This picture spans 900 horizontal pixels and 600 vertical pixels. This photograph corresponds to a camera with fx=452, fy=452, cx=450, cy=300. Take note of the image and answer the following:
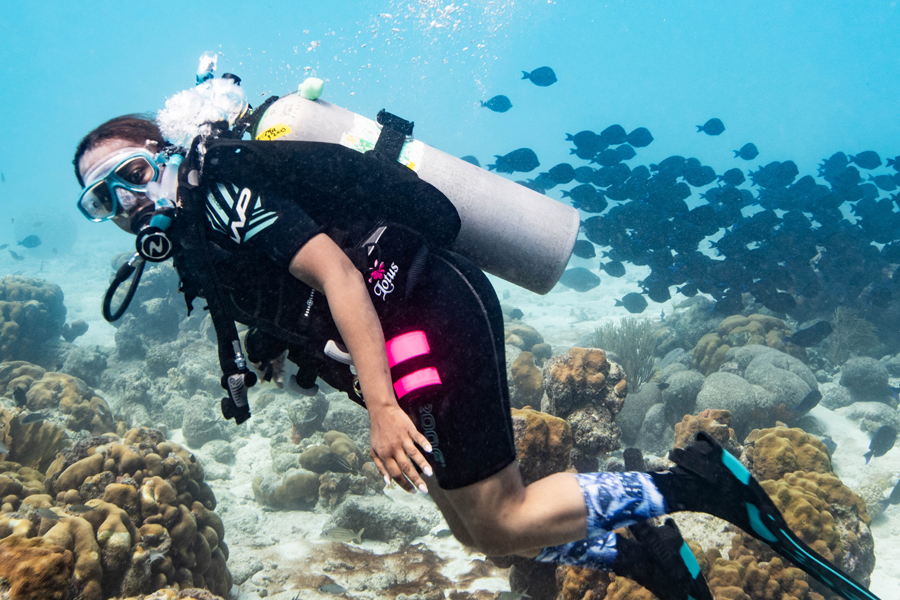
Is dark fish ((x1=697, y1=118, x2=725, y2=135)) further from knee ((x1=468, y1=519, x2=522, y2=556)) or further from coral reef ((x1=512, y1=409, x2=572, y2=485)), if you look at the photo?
knee ((x1=468, y1=519, x2=522, y2=556))

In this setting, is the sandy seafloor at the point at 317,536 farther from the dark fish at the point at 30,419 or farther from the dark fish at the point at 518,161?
the dark fish at the point at 518,161

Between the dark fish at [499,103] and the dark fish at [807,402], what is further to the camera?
the dark fish at [499,103]

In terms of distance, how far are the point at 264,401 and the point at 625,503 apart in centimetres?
799

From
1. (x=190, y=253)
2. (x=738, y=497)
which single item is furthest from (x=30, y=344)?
(x=738, y=497)

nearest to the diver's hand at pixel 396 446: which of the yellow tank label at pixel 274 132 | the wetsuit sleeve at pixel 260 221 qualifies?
→ the wetsuit sleeve at pixel 260 221

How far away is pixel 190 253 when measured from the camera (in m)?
2.09

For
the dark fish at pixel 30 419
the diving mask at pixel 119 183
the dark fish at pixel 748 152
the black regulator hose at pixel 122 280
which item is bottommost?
the dark fish at pixel 30 419

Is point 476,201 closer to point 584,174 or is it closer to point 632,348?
point 632,348

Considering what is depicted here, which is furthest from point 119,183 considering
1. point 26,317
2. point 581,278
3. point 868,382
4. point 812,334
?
point 581,278

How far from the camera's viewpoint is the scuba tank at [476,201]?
273 centimetres

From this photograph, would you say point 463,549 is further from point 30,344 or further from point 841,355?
point 30,344

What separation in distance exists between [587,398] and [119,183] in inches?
164

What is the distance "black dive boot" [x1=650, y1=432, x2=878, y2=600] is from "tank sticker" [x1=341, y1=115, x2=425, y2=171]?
2.30m

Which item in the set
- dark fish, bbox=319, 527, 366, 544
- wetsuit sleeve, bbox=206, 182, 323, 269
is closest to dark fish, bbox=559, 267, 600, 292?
dark fish, bbox=319, 527, 366, 544
